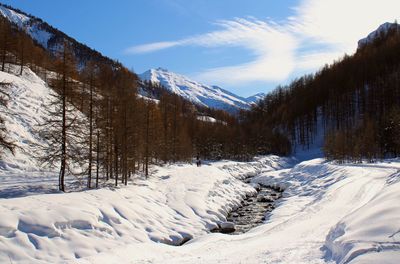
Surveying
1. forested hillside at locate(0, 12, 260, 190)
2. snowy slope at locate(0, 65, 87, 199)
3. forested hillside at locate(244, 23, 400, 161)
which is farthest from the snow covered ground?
forested hillside at locate(244, 23, 400, 161)

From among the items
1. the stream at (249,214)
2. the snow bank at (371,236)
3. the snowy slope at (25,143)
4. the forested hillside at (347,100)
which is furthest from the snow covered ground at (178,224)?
the forested hillside at (347,100)

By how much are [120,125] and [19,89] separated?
2699cm

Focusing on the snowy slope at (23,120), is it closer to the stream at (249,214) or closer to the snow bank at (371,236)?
the stream at (249,214)

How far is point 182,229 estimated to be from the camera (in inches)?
880

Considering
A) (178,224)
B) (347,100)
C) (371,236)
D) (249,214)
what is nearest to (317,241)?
(371,236)

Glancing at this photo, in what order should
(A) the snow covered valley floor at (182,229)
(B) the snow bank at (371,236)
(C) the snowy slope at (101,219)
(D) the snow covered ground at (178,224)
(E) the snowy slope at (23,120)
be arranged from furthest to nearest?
1. (E) the snowy slope at (23,120)
2. (C) the snowy slope at (101,219)
3. (D) the snow covered ground at (178,224)
4. (A) the snow covered valley floor at (182,229)
5. (B) the snow bank at (371,236)

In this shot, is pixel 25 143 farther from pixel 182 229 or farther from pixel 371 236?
pixel 371 236

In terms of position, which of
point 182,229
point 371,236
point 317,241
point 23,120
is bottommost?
point 182,229

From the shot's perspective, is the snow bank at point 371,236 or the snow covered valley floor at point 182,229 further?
the snow covered valley floor at point 182,229

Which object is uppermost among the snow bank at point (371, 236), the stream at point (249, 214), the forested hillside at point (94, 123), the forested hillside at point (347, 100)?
the forested hillside at point (347, 100)

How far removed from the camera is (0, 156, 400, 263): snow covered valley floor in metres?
10.6

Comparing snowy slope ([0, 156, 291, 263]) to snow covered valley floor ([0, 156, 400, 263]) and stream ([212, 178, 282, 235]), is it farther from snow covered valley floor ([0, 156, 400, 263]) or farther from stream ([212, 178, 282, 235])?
stream ([212, 178, 282, 235])

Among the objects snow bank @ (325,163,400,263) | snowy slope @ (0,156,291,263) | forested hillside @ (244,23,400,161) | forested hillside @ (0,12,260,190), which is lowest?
snowy slope @ (0,156,291,263)

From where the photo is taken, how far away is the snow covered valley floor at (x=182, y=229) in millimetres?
10586
